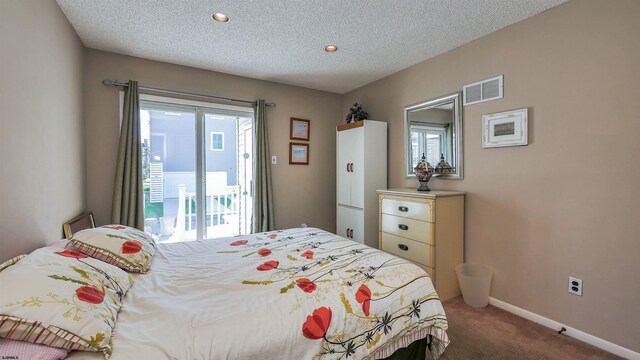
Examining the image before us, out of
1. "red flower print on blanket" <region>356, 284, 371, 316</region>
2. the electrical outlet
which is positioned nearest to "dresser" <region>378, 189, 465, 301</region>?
the electrical outlet

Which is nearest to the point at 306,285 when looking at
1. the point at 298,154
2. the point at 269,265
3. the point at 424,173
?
the point at 269,265

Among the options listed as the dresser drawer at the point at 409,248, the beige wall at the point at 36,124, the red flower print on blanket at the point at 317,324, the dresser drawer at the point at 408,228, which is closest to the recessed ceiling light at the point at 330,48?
the dresser drawer at the point at 408,228

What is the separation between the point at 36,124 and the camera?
68.6 inches

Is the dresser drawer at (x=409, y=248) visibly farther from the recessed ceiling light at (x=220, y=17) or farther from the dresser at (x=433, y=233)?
the recessed ceiling light at (x=220, y=17)

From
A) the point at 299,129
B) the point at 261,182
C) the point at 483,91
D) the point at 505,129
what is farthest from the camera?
the point at 299,129

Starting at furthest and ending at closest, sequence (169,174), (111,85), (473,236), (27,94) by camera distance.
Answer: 1. (169,174)
2. (111,85)
3. (473,236)
4. (27,94)

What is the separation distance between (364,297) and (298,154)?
2.95m

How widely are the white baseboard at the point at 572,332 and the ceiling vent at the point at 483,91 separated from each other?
1.85 m

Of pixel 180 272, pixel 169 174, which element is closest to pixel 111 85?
pixel 169 174

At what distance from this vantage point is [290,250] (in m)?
2.04

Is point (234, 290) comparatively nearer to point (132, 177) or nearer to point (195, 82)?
point (132, 177)

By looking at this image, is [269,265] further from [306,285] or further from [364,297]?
[364,297]

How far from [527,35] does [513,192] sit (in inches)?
51.5

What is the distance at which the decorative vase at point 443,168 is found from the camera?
294cm
